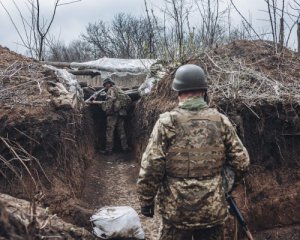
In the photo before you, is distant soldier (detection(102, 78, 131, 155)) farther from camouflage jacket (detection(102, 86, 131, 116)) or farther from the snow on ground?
the snow on ground

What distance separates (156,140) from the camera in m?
3.49

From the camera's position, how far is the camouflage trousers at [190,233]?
11.9 feet

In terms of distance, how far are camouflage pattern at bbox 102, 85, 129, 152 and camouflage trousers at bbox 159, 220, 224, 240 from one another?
22.7ft

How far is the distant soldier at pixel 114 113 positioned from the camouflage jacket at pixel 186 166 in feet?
23.1

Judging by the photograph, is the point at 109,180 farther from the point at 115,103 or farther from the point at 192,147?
the point at 192,147

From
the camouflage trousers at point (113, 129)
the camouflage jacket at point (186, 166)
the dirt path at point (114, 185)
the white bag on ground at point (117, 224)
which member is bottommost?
the dirt path at point (114, 185)

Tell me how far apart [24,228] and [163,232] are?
139 cm

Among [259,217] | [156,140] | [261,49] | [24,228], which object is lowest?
[259,217]

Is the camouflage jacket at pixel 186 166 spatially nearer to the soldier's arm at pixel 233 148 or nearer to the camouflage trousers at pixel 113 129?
the soldier's arm at pixel 233 148

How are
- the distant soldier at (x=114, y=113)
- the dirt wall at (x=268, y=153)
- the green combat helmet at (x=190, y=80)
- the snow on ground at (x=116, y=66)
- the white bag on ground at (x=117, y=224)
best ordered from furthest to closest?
the snow on ground at (x=116, y=66), the distant soldier at (x=114, y=113), the dirt wall at (x=268, y=153), the white bag on ground at (x=117, y=224), the green combat helmet at (x=190, y=80)

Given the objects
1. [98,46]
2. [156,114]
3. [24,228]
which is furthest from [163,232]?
[98,46]

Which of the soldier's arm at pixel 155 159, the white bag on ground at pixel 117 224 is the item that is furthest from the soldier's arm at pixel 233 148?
the white bag on ground at pixel 117 224

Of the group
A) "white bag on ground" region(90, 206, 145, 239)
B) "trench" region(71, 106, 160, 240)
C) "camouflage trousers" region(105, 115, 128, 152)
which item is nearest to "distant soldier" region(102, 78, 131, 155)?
"camouflage trousers" region(105, 115, 128, 152)

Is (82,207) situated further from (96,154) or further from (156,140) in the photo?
(96,154)
